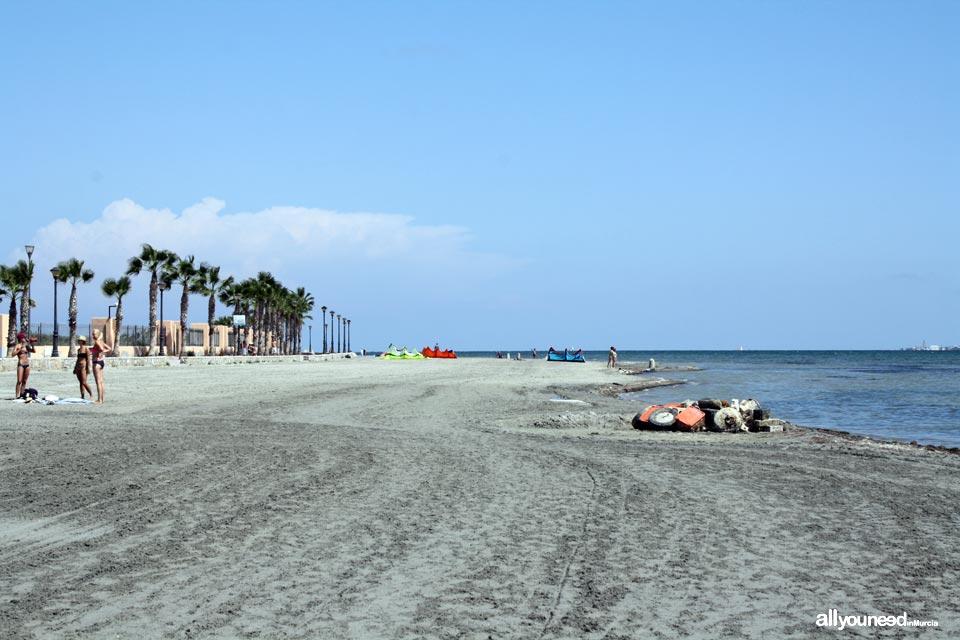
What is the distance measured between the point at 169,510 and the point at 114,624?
3370 millimetres

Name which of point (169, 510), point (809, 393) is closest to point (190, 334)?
point (809, 393)

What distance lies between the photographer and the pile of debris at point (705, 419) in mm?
18359

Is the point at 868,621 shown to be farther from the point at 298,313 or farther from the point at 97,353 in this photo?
the point at 298,313

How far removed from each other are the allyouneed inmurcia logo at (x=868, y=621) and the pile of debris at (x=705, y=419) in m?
13.2

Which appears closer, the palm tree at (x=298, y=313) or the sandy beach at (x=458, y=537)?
the sandy beach at (x=458, y=537)

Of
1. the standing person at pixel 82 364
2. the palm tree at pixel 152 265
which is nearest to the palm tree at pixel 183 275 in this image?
the palm tree at pixel 152 265

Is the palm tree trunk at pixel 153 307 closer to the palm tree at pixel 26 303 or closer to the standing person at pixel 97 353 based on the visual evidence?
the palm tree at pixel 26 303

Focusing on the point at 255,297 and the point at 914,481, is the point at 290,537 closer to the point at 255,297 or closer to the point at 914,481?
the point at 914,481

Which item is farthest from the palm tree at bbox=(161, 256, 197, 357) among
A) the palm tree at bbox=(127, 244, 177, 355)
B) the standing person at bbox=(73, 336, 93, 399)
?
the standing person at bbox=(73, 336, 93, 399)

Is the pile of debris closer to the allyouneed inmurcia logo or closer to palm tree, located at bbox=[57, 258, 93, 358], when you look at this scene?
the allyouneed inmurcia logo

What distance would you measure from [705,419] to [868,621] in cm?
1374

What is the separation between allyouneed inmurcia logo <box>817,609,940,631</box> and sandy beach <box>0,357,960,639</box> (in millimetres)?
69

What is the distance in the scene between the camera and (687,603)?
536 cm

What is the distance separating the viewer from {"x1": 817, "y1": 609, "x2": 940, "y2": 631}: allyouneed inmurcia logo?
502 centimetres
